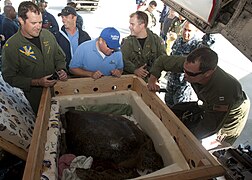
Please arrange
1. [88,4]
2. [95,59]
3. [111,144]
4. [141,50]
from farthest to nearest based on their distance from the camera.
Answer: [88,4], [141,50], [95,59], [111,144]

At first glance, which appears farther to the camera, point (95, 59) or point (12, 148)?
point (95, 59)

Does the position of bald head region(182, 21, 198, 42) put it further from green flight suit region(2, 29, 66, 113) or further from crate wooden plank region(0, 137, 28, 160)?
crate wooden plank region(0, 137, 28, 160)

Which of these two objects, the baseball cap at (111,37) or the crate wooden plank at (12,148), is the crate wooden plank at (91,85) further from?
the crate wooden plank at (12,148)

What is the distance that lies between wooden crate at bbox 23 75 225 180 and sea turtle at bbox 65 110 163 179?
0.22 m

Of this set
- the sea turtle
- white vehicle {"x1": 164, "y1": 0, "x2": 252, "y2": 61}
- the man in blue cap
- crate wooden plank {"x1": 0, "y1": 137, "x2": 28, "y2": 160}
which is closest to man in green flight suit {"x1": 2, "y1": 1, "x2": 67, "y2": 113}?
the man in blue cap

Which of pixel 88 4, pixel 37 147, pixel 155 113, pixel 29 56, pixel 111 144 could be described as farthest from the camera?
pixel 88 4

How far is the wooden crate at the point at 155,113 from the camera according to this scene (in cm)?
144

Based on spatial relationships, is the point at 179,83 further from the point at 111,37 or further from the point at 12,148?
the point at 12,148

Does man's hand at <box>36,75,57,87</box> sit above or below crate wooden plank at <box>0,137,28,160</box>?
above

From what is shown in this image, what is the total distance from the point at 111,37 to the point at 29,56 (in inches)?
31.7

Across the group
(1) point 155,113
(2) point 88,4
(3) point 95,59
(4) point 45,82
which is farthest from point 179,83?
(2) point 88,4

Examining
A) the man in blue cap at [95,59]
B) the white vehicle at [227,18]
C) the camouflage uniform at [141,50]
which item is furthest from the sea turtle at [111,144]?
the camouflage uniform at [141,50]

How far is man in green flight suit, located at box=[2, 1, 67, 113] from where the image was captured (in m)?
2.45

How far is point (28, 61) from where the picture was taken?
255cm
